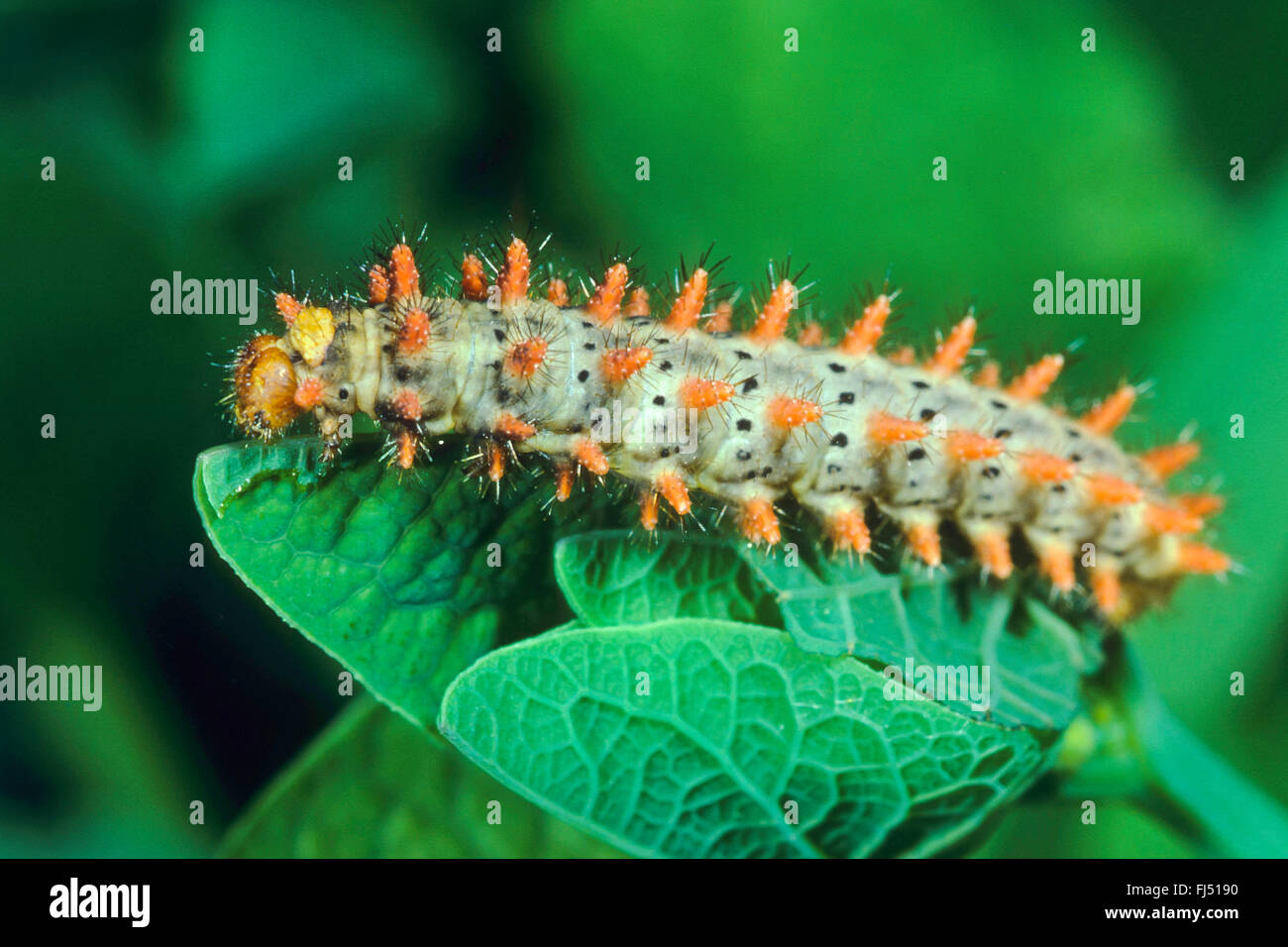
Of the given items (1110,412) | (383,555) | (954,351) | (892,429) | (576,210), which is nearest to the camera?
(383,555)

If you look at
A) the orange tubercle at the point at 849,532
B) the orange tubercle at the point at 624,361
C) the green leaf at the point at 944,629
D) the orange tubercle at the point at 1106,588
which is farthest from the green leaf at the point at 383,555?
the orange tubercle at the point at 1106,588

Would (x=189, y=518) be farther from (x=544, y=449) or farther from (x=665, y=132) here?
(x=665, y=132)

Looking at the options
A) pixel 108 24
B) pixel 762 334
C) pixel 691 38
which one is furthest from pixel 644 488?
pixel 108 24

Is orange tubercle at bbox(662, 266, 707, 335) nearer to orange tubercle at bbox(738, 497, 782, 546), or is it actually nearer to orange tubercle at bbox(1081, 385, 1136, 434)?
orange tubercle at bbox(738, 497, 782, 546)

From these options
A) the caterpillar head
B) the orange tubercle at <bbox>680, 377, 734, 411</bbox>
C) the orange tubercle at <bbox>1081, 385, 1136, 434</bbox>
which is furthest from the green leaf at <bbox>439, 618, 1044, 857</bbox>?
the orange tubercle at <bbox>1081, 385, 1136, 434</bbox>

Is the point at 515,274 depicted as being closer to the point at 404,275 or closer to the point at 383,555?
the point at 404,275

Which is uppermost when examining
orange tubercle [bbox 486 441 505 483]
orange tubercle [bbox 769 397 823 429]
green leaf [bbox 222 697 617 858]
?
orange tubercle [bbox 769 397 823 429]

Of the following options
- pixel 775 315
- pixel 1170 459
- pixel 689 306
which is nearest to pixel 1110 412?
pixel 1170 459
